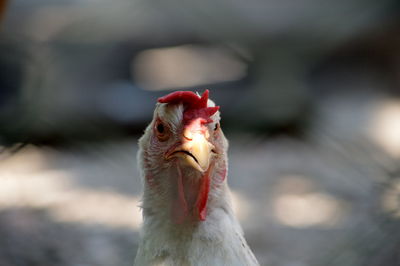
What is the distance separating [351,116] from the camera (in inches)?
118

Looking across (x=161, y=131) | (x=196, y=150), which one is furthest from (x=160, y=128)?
(x=196, y=150)

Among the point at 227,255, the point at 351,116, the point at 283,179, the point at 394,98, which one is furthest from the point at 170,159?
the point at 394,98

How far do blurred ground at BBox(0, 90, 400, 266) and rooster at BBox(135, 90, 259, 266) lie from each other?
0.88 metres

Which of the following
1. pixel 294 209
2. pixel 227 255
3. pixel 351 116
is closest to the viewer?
pixel 227 255

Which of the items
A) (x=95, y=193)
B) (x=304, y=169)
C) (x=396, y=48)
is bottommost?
(x=95, y=193)

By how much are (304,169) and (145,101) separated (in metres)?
1.09

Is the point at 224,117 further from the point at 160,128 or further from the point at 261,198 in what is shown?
the point at 160,128

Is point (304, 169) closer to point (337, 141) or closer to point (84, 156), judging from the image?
point (337, 141)

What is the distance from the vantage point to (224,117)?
2742 millimetres

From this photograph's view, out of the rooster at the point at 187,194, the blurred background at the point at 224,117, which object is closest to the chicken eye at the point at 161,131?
the rooster at the point at 187,194

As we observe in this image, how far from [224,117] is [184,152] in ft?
5.16

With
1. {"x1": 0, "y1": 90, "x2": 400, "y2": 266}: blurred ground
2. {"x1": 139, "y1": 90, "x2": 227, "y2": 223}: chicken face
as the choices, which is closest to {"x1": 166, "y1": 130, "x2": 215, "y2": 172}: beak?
{"x1": 139, "y1": 90, "x2": 227, "y2": 223}: chicken face

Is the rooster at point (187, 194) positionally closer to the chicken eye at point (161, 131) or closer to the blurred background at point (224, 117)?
the chicken eye at point (161, 131)

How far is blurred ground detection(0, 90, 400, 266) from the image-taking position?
7.19 feet
